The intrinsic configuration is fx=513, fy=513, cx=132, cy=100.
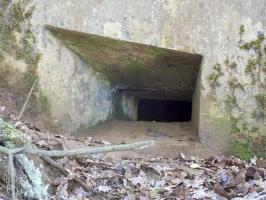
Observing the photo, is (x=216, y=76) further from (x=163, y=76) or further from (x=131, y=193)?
(x=131, y=193)

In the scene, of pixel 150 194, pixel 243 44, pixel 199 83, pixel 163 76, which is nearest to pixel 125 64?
pixel 163 76

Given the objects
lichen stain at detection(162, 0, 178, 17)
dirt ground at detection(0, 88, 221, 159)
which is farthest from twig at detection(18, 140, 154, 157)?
lichen stain at detection(162, 0, 178, 17)

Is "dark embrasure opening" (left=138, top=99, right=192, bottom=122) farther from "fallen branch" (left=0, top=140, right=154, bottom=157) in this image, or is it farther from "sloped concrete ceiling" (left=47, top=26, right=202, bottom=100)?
"fallen branch" (left=0, top=140, right=154, bottom=157)

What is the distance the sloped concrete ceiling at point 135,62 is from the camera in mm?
5090

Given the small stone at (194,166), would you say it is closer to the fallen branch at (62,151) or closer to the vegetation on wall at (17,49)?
the vegetation on wall at (17,49)

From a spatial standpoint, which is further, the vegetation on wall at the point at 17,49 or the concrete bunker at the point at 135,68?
the concrete bunker at the point at 135,68

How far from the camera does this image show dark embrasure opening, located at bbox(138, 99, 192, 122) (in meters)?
7.36

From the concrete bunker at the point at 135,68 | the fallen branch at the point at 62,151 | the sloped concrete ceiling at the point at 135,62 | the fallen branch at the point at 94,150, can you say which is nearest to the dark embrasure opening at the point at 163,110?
the concrete bunker at the point at 135,68

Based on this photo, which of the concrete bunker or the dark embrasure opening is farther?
the dark embrasure opening

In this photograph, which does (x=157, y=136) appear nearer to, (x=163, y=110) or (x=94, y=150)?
(x=163, y=110)

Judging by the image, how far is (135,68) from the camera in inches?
217

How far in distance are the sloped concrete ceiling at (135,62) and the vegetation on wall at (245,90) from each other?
324 millimetres

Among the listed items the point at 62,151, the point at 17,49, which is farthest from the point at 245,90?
the point at 62,151

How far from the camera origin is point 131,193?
3.81 m
